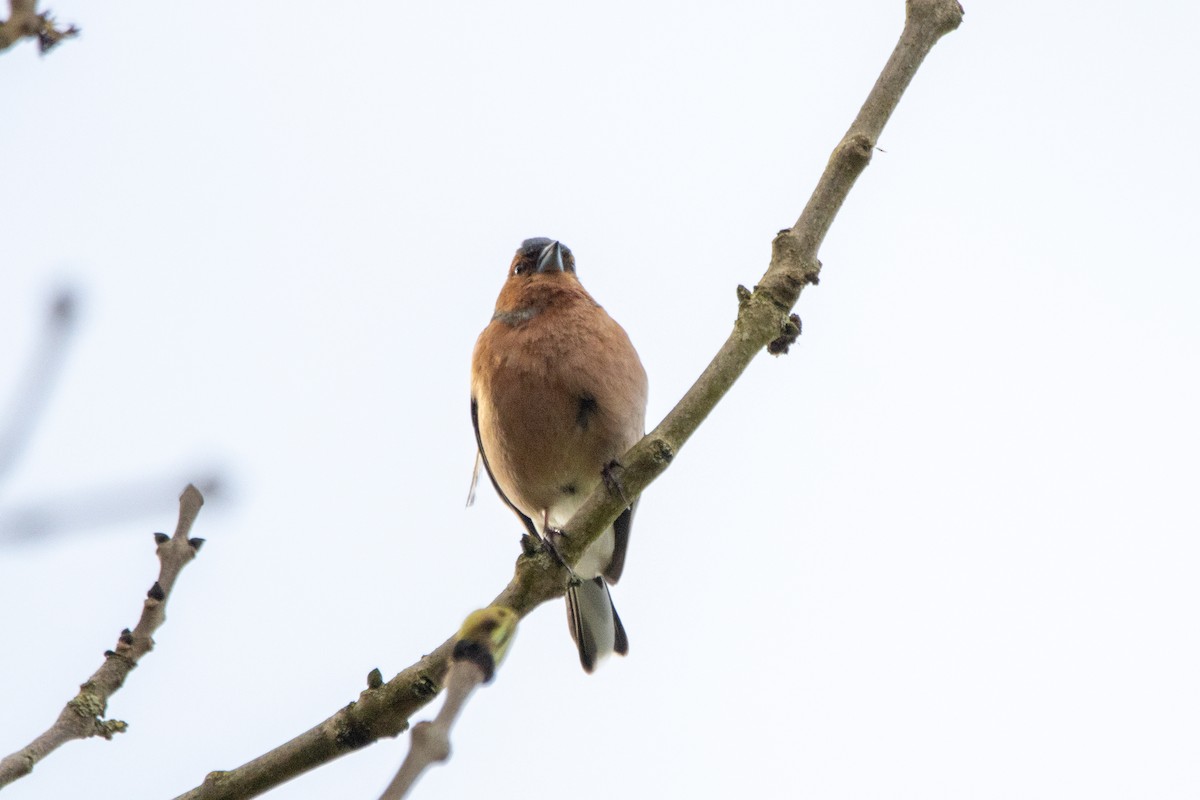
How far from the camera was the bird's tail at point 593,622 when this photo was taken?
798 centimetres

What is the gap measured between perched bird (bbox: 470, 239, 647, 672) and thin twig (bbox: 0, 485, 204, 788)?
11.8ft

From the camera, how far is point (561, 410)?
702 centimetres

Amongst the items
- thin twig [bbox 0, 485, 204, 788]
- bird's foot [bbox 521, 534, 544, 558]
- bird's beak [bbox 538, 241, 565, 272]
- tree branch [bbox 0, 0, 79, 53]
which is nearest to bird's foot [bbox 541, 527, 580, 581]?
bird's foot [bbox 521, 534, 544, 558]

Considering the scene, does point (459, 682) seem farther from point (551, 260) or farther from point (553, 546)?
point (551, 260)

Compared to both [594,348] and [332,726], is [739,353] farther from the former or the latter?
[594,348]

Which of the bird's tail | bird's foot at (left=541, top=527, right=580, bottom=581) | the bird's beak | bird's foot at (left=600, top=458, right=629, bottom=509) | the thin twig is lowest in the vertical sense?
the thin twig

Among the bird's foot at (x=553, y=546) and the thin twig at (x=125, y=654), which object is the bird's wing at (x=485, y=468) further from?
the thin twig at (x=125, y=654)

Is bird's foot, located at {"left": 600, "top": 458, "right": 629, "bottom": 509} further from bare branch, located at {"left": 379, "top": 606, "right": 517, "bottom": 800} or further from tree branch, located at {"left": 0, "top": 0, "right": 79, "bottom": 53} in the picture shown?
tree branch, located at {"left": 0, "top": 0, "right": 79, "bottom": 53}

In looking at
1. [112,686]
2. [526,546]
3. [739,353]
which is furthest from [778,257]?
[112,686]

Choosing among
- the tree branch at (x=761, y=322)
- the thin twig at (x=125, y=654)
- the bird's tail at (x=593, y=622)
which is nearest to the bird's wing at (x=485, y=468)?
the bird's tail at (x=593, y=622)

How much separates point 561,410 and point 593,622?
5.61 feet

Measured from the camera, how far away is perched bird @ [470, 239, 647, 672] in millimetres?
7039

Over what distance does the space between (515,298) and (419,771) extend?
6336 mm

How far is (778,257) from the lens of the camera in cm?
485
